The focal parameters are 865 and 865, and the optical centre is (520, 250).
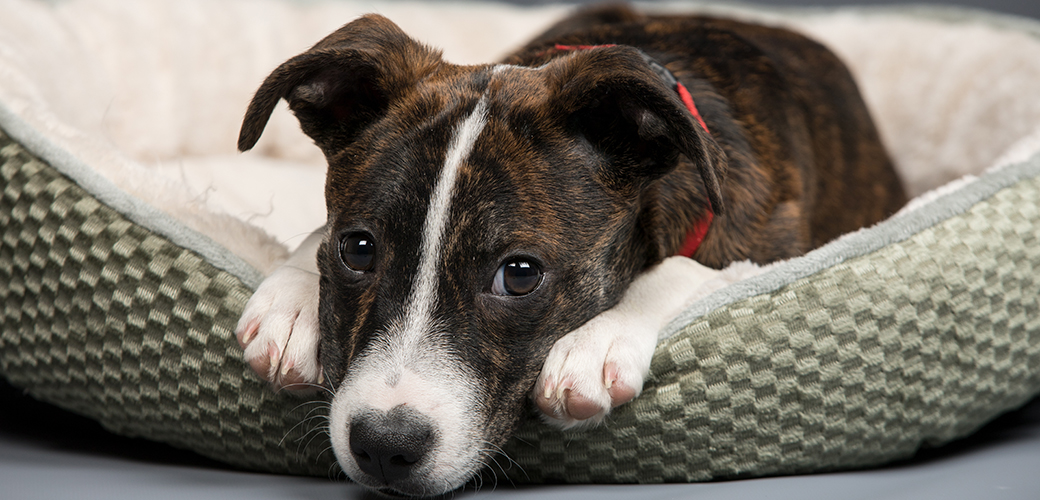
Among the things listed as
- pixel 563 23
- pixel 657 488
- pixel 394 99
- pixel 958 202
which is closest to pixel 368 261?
pixel 394 99

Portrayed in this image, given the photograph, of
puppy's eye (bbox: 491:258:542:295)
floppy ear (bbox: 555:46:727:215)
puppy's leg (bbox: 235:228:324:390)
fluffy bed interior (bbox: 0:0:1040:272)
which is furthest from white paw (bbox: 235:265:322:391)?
fluffy bed interior (bbox: 0:0:1040:272)

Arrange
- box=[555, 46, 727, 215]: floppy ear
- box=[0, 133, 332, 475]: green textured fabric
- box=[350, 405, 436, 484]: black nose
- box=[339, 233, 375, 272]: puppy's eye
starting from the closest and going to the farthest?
box=[350, 405, 436, 484]: black nose
box=[555, 46, 727, 215]: floppy ear
box=[339, 233, 375, 272]: puppy's eye
box=[0, 133, 332, 475]: green textured fabric

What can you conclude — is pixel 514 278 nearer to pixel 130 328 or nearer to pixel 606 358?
pixel 606 358

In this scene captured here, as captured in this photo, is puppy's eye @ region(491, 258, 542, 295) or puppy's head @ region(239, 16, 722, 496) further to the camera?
puppy's eye @ region(491, 258, 542, 295)

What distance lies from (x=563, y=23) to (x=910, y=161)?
5.77ft

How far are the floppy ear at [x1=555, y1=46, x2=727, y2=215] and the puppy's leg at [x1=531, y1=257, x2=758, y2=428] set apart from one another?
0.98 feet

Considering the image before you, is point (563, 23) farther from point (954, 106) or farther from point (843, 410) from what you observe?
point (843, 410)

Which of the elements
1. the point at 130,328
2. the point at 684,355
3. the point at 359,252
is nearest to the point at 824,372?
→ the point at 684,355

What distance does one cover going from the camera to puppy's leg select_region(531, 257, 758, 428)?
1.85 metres

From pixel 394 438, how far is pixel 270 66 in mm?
3063

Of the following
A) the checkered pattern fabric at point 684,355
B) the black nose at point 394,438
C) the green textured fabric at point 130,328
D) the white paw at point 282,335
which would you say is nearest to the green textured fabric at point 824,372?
the checkered pattern fabric at point 684,355

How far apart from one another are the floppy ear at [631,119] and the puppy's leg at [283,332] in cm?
77

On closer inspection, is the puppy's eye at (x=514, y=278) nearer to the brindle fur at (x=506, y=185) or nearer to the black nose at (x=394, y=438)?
the brindle fur at (x=506, y=185)

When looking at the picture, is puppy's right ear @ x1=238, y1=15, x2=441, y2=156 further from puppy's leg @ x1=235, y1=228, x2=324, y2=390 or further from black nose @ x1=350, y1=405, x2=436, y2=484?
black nose @ x1=350, y1=405, x2=436, y2=484
